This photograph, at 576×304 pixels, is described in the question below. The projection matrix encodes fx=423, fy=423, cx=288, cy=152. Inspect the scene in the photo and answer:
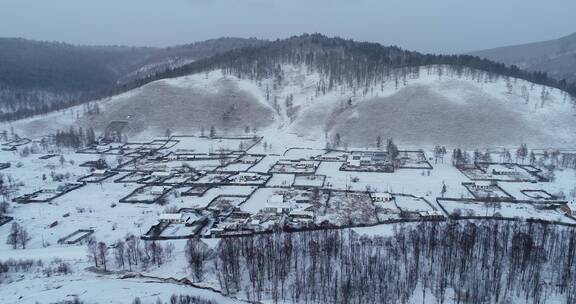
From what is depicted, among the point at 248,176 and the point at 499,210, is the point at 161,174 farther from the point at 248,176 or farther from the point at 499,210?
the point at 499,210

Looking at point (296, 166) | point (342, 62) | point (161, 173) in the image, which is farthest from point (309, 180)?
point (342, 62)

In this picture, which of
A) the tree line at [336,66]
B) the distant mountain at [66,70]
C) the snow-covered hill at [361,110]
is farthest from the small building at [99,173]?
the distant mountain at [66,70]

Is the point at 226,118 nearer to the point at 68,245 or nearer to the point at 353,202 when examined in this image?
the point at 353,202

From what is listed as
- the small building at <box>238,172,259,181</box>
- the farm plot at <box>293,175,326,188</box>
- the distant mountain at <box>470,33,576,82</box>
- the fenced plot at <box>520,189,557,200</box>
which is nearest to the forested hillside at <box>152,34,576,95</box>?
the farm plot at <box>293,175,326,188</box>

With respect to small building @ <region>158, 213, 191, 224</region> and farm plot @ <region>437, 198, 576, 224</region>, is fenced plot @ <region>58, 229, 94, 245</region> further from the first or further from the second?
farm plot @ <region>437, 198, 576, 224</region>

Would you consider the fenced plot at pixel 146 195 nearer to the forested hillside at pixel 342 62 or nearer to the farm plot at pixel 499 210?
the farm plot at pixel 499 210

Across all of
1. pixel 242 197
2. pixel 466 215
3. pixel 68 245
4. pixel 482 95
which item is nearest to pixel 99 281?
pixel 68 245
